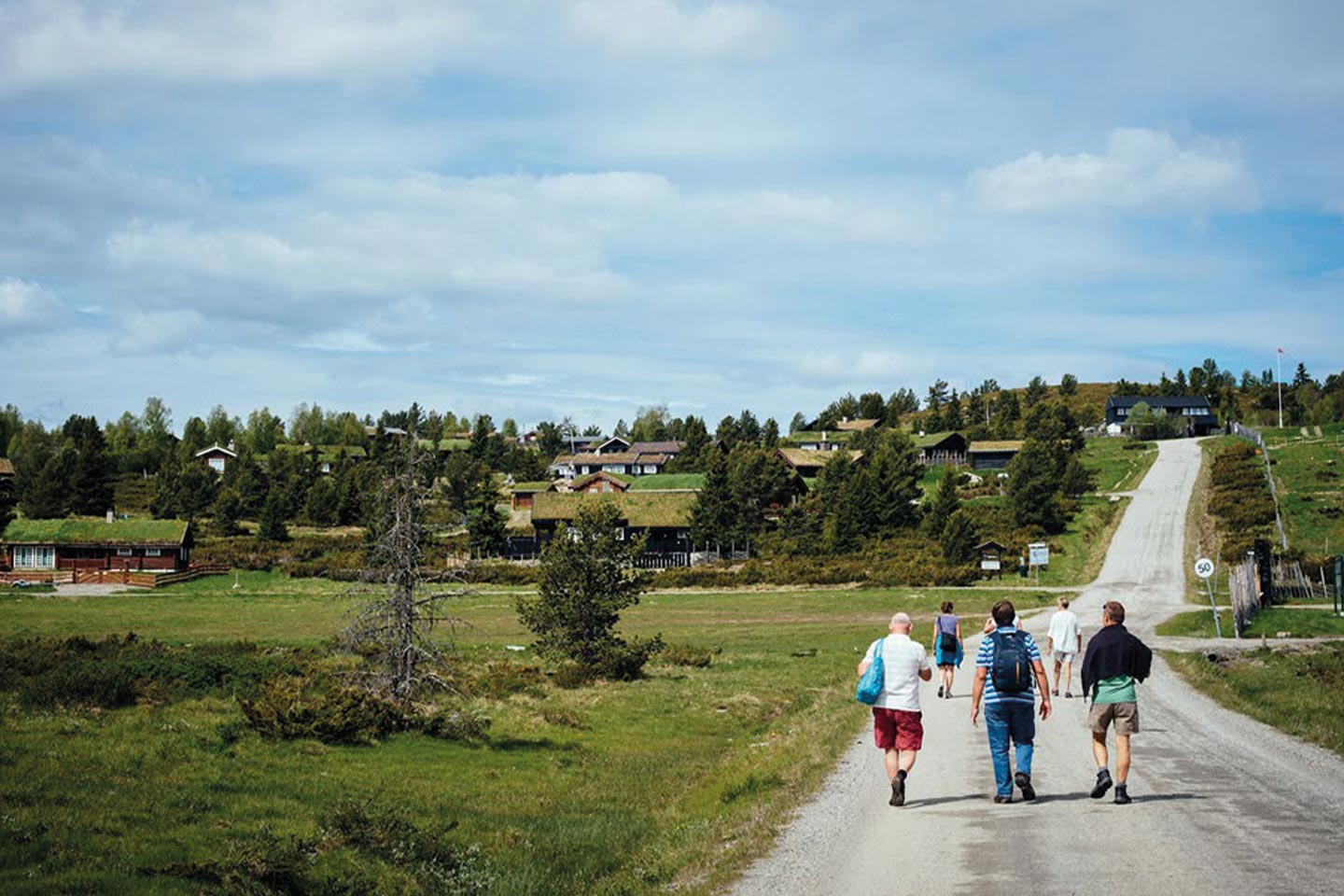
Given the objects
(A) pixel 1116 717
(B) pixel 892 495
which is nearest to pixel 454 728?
(A) pixel 1116 717

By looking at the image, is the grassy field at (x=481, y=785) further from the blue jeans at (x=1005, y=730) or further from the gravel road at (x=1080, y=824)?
the blue jeans at (x=1005, y=730)

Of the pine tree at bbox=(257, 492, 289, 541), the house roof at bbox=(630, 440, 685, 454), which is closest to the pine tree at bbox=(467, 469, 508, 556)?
the pine tree at bbox=(257, 492, 289, 541)

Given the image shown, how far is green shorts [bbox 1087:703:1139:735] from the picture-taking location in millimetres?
13734

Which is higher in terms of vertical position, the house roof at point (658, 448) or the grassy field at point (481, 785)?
the house roof at point (658, 448)

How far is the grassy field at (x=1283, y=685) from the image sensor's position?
1959cm

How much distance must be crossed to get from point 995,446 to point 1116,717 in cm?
13901

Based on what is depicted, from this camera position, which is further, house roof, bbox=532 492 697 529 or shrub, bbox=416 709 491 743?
house roof, bbox=532 492 697 529

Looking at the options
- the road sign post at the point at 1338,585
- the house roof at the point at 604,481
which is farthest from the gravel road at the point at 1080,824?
the house roof at the point at 604,481

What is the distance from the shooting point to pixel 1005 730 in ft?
44.8

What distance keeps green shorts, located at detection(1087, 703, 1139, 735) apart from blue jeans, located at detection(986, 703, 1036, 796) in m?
0.92

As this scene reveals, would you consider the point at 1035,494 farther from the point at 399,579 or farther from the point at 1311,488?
the point at 399,579

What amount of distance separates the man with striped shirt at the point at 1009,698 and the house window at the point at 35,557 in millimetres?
97332

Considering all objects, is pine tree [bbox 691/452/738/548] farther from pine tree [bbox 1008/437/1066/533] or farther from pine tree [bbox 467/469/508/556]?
pine tree [bbox 1008/437/1066/533]

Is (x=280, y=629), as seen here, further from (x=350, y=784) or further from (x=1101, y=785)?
(x=1101, y=785)
